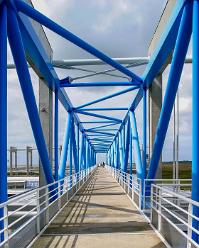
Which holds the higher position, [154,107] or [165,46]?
[165,46]

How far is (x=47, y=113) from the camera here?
1603cm

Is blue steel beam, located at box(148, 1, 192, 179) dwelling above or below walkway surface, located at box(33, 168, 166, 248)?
above

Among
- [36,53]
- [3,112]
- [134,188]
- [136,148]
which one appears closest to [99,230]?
[3,112]

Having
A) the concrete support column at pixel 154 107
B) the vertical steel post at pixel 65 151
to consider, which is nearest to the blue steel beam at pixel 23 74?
the concrete support column at pixel 154 107

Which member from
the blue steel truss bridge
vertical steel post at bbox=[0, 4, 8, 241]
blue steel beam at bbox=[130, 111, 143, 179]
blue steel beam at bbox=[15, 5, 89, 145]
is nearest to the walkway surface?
the blue steel truss bridge

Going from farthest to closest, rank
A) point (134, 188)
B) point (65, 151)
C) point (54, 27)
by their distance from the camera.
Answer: point (65, 151)
point (134, 188)
point (54, 27)

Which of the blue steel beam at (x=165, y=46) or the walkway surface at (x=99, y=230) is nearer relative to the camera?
the walkway surface at (x=99, y=230)

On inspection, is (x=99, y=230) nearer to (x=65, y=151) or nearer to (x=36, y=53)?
(x=36, y=53)

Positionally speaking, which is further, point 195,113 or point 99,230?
point 99,230

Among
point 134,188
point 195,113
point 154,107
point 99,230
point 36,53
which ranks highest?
point 36,53

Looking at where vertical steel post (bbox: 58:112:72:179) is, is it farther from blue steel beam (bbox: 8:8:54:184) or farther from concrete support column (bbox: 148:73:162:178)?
blue steel beam (bbox: 8:8:54:184)

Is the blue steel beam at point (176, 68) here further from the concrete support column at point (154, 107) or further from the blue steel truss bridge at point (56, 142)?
the concrete support column at point (154, 107)

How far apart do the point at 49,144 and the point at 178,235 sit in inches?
385

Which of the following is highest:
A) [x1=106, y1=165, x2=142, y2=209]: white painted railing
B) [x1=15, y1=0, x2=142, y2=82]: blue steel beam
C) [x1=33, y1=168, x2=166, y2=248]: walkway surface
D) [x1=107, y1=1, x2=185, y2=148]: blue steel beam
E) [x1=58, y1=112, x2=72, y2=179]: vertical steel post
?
[x1=15, y1=0, x2=142, y2=82]: blue steel beam
